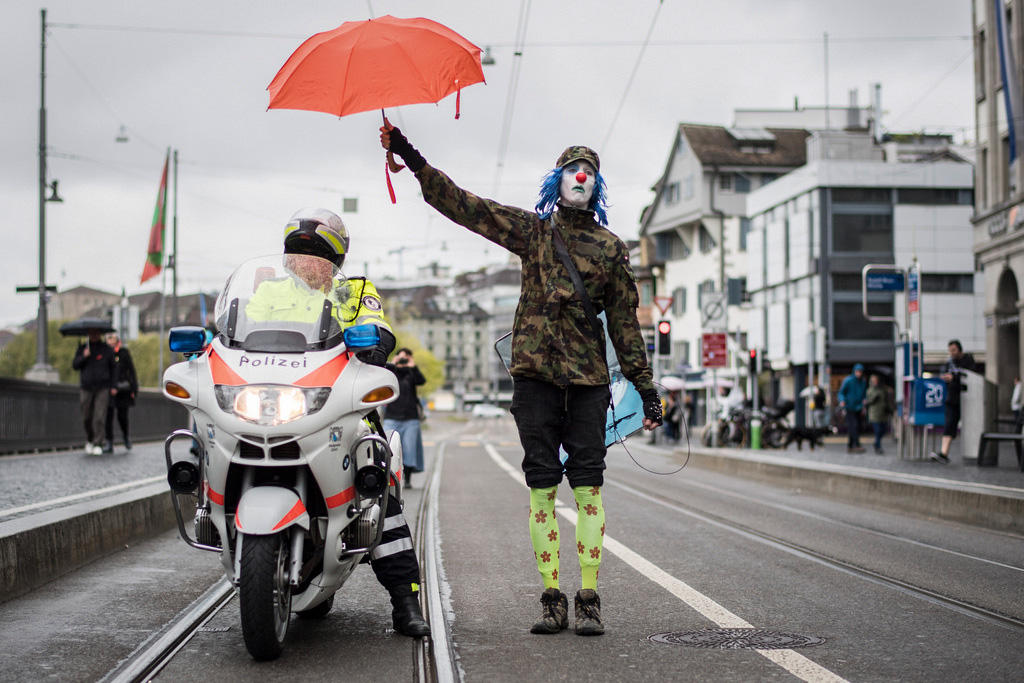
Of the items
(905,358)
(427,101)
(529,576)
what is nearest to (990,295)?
(905,358)

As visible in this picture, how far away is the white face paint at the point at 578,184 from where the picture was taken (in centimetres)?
569

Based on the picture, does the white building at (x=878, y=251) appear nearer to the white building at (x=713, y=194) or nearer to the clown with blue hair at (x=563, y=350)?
the white building at (x=713, y=194)

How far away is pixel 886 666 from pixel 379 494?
2.04 m

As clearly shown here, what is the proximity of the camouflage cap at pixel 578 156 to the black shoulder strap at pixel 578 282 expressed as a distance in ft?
1.05

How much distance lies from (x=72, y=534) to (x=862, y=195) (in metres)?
Answer: 48.6

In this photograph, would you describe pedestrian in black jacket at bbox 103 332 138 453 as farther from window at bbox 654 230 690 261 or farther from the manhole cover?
window at bbox 654 230 690 261

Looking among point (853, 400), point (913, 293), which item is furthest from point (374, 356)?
point (853, 400)

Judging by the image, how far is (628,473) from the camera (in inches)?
820

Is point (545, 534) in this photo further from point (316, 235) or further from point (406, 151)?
point (406, 151)

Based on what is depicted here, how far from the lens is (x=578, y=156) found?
5.77m

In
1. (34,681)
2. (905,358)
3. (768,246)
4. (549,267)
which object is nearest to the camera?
(34,681)

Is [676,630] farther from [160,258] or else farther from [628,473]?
[160,258]

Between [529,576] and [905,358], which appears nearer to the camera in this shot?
[529,576]

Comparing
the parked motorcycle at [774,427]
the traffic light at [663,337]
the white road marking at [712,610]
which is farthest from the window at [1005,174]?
the white road marking at [712,610]
